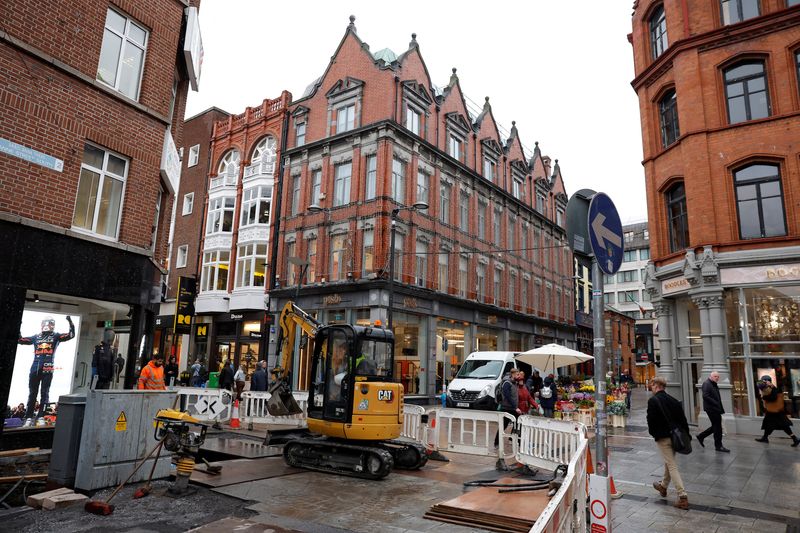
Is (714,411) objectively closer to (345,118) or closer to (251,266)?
(345,118)

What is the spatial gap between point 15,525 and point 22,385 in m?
4.53

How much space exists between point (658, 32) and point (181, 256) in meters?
31.7

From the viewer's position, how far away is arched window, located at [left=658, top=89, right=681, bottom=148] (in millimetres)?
19031

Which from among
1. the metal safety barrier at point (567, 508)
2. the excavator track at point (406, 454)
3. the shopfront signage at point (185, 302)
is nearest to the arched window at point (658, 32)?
the excavator track at point (406, 454)

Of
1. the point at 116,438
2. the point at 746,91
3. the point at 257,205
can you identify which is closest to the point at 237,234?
the point at 257,205

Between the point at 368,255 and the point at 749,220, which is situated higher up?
the point at 368,255

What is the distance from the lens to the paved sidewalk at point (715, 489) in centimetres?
672

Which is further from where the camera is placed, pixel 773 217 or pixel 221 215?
pixel 221 215

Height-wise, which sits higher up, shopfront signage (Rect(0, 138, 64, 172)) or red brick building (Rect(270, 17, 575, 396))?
red brick building (Rect(270, 17, 575, 396))

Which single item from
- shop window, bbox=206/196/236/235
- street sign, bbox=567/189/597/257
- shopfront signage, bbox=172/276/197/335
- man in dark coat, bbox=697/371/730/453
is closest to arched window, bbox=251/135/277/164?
shop window, bbox=206/196/236/235

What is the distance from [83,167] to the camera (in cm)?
1124

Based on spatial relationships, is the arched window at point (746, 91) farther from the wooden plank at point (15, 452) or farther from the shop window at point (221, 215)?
the shop window at point (221, 215)

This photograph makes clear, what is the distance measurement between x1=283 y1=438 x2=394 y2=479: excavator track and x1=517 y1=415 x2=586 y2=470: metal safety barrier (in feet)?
9.18

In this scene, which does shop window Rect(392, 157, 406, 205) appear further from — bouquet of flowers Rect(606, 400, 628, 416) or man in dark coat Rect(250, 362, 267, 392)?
bouquet of flowers Rect(606, 400, 628, 416)
